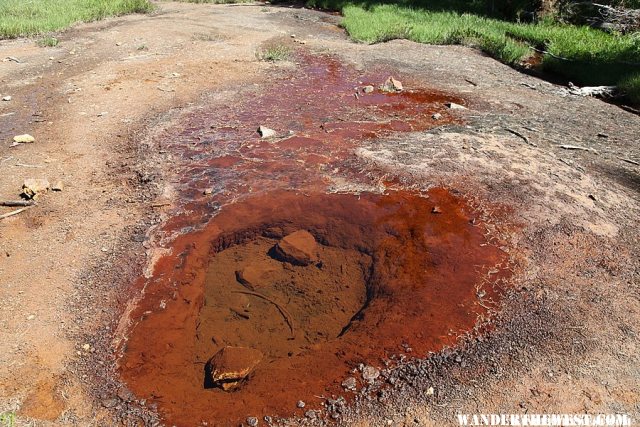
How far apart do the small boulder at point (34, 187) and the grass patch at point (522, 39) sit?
769 cm

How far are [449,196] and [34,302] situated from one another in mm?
3751

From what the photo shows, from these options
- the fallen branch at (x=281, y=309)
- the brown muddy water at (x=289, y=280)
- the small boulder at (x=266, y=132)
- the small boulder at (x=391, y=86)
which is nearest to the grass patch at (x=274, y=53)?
the small boulder at (x=391, y=86)

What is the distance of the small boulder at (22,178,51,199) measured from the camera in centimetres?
464

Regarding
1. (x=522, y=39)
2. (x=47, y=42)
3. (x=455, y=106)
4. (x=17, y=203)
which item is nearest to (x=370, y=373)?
(x=17, y=203)

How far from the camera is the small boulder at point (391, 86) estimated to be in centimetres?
755

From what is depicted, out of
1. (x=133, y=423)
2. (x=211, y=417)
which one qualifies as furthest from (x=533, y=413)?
(x=133, y=423)

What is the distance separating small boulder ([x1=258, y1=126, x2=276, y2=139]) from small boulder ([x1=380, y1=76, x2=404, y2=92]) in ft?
8.16

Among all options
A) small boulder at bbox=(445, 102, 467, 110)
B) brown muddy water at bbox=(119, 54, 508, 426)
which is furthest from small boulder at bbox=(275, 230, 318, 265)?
small boulder at bbox=(445, 102, 467, 110)

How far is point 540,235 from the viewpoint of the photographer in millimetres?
4184

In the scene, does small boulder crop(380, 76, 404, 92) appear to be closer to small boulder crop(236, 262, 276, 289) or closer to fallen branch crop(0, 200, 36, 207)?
small boulder crop(236, 262, 276, 289)

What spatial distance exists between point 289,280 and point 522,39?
32.0ft

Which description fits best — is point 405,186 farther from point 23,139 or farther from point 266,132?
point 23,139

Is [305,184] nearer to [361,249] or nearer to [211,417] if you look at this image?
[361,249]

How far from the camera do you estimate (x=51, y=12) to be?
11867 mm
